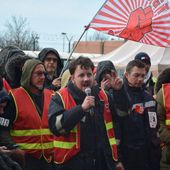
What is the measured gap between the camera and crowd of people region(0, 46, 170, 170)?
3576mm

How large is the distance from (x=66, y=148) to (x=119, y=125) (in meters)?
0.92

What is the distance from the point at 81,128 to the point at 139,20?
9.69 ft

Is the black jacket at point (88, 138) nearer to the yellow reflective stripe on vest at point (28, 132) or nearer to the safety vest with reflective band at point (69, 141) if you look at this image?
the safety vest with reflective band at point (69, 141)

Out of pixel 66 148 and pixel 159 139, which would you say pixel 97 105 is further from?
pixel 159 139

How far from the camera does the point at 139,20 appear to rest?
6105 millimetres

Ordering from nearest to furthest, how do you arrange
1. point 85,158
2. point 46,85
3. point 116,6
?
point 85,158 → point 46,85 → point 116,6

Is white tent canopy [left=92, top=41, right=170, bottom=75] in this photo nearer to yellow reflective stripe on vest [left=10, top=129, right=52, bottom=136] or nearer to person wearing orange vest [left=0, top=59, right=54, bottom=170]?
person wearing orange vest [left=0, top=59, right=54, bottom=170]

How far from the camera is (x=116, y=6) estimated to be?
6012 mm

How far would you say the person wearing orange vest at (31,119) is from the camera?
3955 millimetres

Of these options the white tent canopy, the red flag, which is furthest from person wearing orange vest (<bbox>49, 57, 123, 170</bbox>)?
the white tent canopy

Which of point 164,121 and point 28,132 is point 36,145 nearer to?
point 28,132

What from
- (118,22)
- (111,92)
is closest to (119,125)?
(111,92)

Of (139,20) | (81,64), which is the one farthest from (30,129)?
(139,20)

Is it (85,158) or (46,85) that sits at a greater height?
(46,85)
